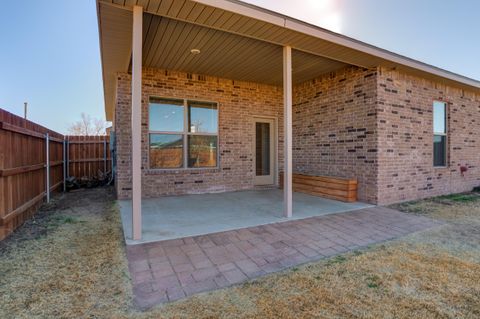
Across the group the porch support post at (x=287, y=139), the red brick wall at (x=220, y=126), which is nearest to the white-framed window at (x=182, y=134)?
the red brick wall at (x=220, y=126)

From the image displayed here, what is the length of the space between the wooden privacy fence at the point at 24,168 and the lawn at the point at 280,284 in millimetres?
506

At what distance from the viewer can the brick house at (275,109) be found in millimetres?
4305

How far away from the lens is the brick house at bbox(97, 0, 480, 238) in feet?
14.1

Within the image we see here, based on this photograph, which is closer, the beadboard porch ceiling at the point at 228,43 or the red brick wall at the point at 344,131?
the beadboard porch ceiling at the point at 228,43

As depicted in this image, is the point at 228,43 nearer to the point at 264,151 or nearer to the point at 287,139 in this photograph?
the point at 287,139

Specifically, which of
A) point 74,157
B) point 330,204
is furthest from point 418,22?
point 74,157

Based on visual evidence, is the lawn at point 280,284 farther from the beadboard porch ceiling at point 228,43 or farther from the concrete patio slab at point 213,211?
the beadboard porch ceiling at point 228,43

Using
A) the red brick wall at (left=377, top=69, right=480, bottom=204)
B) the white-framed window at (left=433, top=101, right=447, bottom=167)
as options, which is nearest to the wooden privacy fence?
the red brick wall at (left=377, top=69, right=480, bottom=204)

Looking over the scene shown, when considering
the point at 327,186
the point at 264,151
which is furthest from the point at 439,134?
the point at 264,151

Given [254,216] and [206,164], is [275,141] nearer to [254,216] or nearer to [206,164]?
[206,164]

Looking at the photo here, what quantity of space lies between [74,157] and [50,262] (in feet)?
22.4

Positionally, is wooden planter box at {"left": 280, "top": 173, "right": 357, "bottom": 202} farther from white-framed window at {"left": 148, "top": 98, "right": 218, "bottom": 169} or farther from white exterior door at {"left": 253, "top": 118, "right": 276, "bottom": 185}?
white-framed window at {"left": 148, "top": 98, "right": 218, "bottom": 169}

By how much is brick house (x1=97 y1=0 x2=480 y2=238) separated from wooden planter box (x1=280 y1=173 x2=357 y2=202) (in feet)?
0.84

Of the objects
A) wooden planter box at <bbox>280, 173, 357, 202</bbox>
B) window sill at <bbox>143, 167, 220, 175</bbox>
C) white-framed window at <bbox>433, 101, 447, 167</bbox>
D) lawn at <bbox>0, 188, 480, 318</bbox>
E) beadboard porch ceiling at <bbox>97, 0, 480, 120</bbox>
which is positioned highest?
beadboard porch ceiling at <bbox>97, 0, 480, 120</bbox>
